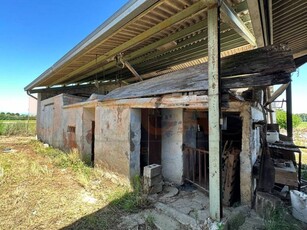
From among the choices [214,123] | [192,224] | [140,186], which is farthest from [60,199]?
[214,123]

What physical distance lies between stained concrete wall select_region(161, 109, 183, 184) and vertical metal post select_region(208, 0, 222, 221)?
216 cm

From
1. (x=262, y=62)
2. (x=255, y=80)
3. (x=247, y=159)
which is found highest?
(x=262, y=62)

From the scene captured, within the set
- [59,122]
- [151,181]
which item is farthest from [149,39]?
[59,122]

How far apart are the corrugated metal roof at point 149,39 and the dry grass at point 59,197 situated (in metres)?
3.95

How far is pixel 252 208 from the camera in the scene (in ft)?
13.6

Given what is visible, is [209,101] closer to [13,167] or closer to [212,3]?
[212,3]

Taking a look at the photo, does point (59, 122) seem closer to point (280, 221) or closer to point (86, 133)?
point (86, 133)

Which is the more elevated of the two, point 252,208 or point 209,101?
point 209,101

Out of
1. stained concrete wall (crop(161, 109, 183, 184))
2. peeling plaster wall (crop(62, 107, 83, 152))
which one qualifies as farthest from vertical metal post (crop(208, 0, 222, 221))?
peeling plaster wall (crop(62, 107, 83, 152))

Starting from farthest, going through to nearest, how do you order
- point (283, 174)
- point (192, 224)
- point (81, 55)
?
point (81, 55) < point (283, 174) < point (192, 224)

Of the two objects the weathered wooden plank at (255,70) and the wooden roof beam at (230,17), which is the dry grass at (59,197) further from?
the wooden roof beam at (230,17)

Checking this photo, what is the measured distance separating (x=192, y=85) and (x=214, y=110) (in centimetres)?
100

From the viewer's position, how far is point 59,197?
16.7 feet

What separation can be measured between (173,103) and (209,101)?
104 cm
